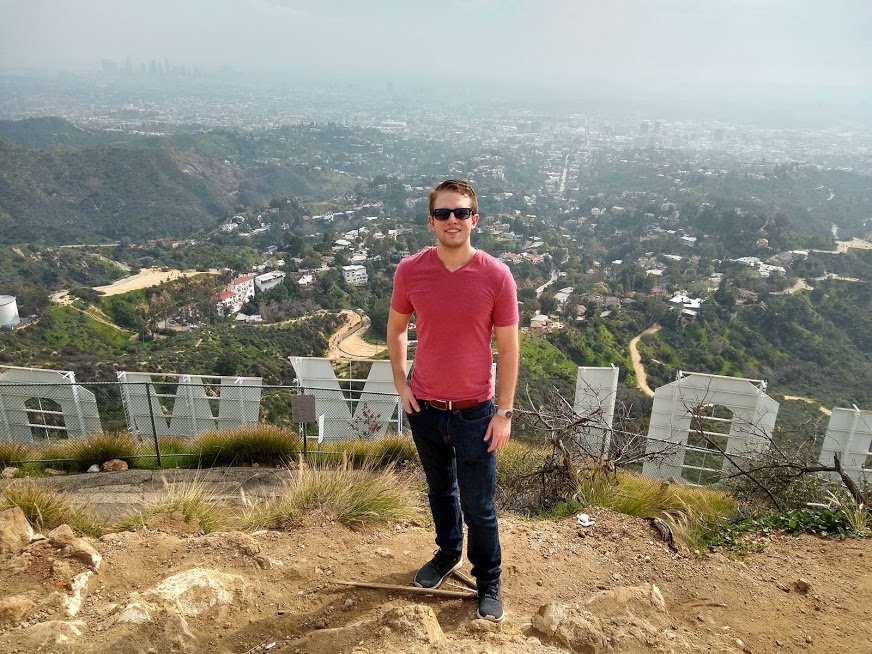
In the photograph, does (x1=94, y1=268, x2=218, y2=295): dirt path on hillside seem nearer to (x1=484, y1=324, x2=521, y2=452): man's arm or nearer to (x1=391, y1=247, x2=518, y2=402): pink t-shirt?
(x1=391, y1=247, x2=518, y2=402): pink t-shirt

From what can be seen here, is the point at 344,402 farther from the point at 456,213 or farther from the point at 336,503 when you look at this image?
the point at 456,213

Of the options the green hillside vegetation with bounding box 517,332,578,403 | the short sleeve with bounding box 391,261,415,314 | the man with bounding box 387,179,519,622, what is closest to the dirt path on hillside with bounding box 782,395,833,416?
the green hillside vegetation with bounding box 517,332,578,403

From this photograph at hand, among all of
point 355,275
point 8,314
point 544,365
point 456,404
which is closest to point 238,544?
point 456,404

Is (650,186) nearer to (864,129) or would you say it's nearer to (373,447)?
(373,447)

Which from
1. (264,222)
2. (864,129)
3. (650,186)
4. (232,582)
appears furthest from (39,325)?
(864,129)

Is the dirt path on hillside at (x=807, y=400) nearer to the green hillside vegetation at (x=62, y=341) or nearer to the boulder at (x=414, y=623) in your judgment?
the boulder at (x=414, y=623)

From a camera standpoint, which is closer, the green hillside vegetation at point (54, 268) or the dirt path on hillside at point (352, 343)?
the dirt path on hillside at point (352, 343)

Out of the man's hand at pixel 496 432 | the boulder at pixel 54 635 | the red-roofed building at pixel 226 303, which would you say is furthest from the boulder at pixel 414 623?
the red-roofed building at pixel 226 303
